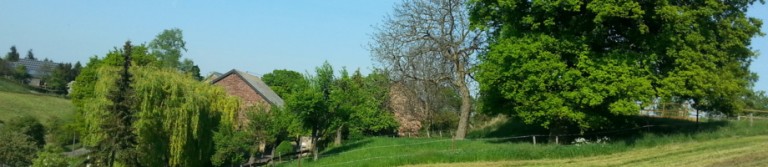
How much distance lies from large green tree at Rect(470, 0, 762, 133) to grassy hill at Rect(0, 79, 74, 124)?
55.1m

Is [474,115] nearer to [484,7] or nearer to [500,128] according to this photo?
[500,128]

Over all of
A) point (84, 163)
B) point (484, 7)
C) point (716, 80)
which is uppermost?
point (484, 7)

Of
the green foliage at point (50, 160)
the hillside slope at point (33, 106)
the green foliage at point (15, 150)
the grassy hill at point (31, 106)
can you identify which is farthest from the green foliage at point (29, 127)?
the green foliage at point (50, 160)

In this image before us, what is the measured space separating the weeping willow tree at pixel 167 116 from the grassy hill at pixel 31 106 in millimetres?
39687

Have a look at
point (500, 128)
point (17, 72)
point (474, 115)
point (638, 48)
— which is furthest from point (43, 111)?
point (638, 48)

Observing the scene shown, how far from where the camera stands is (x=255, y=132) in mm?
36562

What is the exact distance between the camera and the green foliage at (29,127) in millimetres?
65769

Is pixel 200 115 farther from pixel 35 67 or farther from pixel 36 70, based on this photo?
pixel 35 67

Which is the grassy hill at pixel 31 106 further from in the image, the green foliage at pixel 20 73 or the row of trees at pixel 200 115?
the row of trees at pixel 200 115

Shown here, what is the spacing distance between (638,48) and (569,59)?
2941 mm

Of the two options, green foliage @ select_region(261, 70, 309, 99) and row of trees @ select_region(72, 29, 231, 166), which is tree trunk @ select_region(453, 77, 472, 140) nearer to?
row of trees @ select_region(72, 29, 231, 166)

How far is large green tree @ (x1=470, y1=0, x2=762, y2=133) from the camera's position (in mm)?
28812

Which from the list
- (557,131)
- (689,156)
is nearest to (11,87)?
(557,131)

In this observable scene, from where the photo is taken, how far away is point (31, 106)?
83.1m
